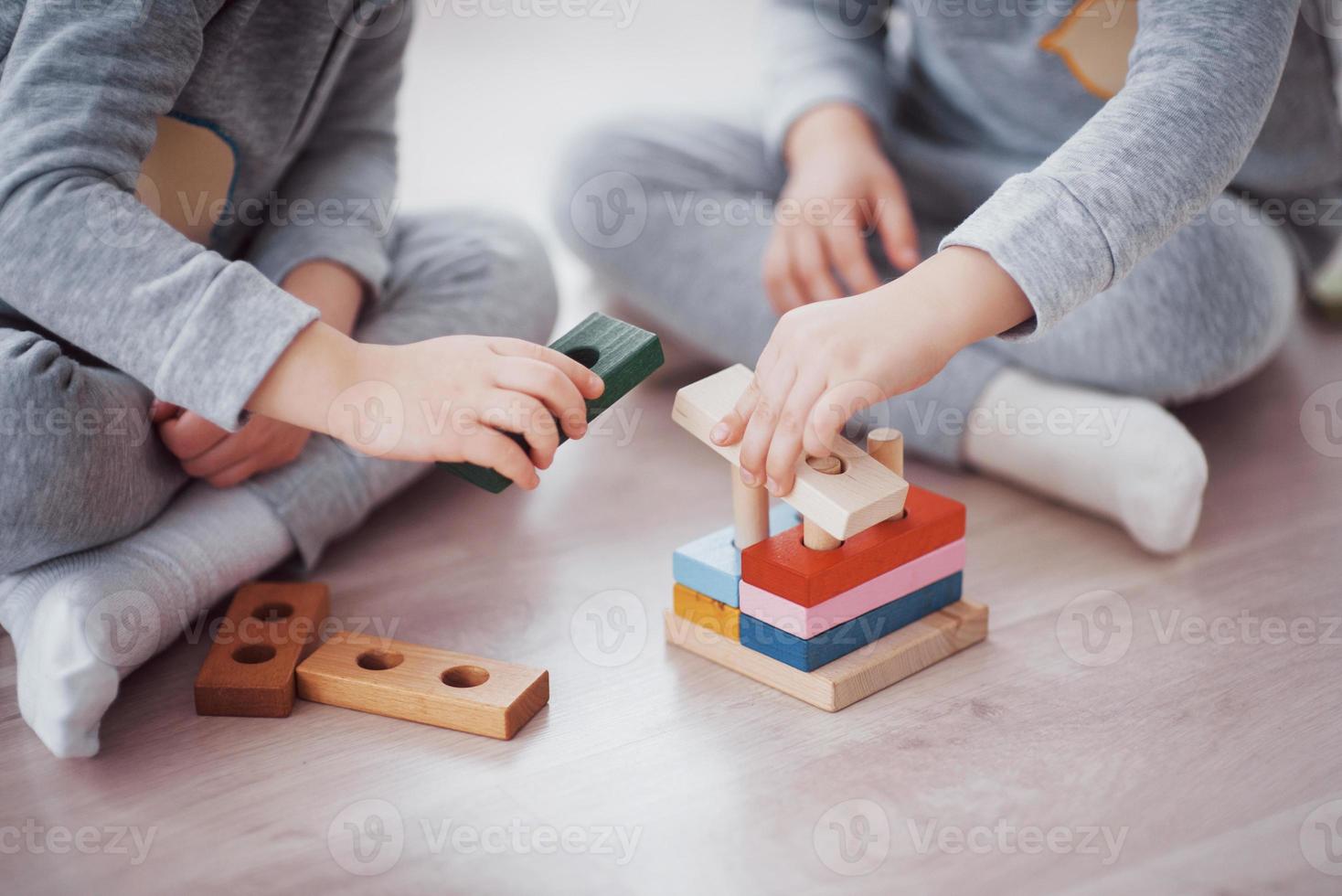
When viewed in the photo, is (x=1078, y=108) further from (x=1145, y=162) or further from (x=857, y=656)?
(x=857, y=656)

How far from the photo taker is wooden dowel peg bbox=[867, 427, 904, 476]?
0.73 metres

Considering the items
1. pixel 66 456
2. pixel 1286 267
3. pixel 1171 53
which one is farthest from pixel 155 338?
pixel 1286 267

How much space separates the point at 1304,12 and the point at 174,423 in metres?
0.90

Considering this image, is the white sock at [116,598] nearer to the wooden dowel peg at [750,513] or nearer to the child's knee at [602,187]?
the wooden dowel peg at [750,513]

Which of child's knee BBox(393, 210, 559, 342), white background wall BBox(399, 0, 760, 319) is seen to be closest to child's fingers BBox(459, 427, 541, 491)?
child's knee BBox(393, 210, 559, 342)

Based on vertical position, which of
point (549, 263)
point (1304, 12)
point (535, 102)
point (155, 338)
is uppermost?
point (1304, 12)

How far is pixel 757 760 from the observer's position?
2.19ft

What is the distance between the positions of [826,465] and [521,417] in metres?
0.18

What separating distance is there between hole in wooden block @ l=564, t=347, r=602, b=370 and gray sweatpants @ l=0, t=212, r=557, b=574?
0.25 m

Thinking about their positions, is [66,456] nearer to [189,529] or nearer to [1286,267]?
[189,529]

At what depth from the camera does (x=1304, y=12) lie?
944 millimetres

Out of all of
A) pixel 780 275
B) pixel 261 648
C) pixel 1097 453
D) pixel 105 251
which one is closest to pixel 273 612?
pixel 261 648

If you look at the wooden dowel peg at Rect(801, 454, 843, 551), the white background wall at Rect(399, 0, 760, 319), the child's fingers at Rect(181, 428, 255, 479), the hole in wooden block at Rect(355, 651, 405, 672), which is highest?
the wooden dowel peg at Rect(801, 454, 843, 551)

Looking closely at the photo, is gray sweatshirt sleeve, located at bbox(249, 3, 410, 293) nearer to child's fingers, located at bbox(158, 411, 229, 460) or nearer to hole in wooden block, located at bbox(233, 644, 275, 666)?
child's fingers, located at bbox(158, 411, 229, 460)
